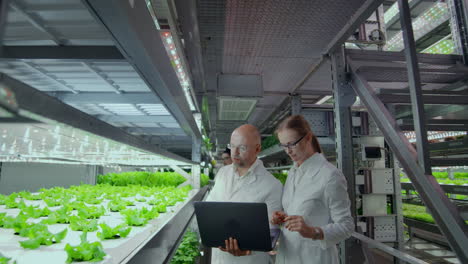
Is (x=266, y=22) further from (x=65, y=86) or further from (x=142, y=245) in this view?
(x=142, y=245)

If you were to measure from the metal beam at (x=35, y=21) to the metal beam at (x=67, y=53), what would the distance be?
41 mm

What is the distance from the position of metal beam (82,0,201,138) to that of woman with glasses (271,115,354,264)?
89cm

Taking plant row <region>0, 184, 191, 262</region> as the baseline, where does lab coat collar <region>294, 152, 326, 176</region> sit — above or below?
above

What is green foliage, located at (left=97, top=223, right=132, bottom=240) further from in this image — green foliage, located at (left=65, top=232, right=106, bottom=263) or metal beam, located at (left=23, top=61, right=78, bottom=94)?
metal beam, located at (left=23, top=61, right=78, bottom=94)

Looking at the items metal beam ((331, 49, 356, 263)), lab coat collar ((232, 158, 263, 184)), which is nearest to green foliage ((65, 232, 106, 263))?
lab coat collar ((232, 158, 263, 184))

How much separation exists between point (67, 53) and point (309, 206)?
1473 millimetres

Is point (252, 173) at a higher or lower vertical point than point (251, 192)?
higher

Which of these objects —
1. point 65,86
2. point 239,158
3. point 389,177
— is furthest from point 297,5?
point 389,177

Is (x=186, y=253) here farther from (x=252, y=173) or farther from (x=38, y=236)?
(x=38, y=236)

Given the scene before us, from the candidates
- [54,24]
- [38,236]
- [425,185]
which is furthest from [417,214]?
[54,24]

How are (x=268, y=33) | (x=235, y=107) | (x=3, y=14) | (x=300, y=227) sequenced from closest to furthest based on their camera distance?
(x=3, y=14) < (x=300, y=227) < (x=268, y=33) < (x=235, y=107)

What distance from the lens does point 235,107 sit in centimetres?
479

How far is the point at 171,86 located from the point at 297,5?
1.56m

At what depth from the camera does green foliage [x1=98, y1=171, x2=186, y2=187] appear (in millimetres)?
3125
